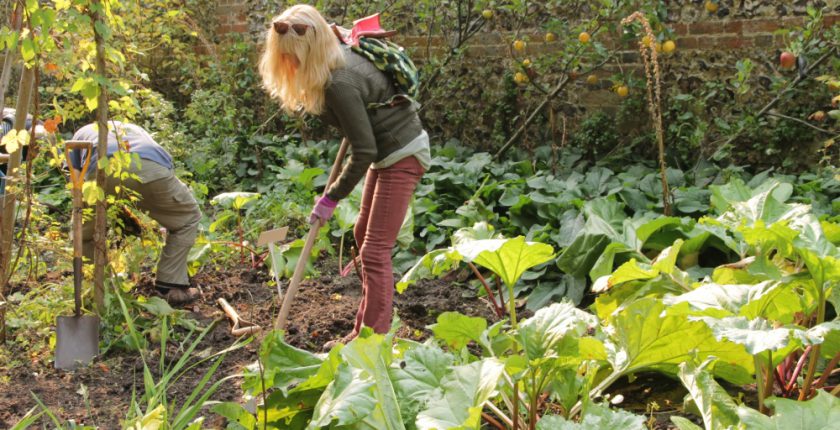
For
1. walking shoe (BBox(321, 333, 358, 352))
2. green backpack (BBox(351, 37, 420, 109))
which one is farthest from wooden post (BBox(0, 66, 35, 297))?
green backpack (BBox(351, 37, 420, 109))

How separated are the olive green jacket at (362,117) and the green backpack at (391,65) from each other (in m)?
0.02

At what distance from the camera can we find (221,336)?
4422 millimetres

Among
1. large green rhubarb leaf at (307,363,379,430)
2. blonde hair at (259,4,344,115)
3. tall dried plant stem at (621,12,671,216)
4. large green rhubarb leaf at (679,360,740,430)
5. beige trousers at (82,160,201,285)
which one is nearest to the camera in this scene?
large green rhubarb leaf at (307,363,379,430)

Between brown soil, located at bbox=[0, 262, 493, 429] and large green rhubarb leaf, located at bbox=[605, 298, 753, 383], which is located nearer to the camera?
large green rhubarb leaf, located at bbox=[605, 298, 753, 383]

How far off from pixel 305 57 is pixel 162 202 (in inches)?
61.8

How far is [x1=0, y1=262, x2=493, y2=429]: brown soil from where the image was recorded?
3541 mm

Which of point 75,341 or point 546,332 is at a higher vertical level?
point 546,332

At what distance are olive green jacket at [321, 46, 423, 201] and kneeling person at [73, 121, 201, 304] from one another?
118 centimetres

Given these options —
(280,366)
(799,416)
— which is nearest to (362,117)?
(280,366)

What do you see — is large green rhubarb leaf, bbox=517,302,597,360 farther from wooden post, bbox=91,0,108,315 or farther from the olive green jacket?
wooden post, bbox=91,0,108,315

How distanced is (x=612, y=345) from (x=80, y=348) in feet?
7.76

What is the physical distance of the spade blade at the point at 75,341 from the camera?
3.96 metres

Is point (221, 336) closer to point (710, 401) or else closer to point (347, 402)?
point (347, 402)

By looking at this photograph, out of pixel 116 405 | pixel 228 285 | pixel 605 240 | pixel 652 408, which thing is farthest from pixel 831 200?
pixel 116 405
